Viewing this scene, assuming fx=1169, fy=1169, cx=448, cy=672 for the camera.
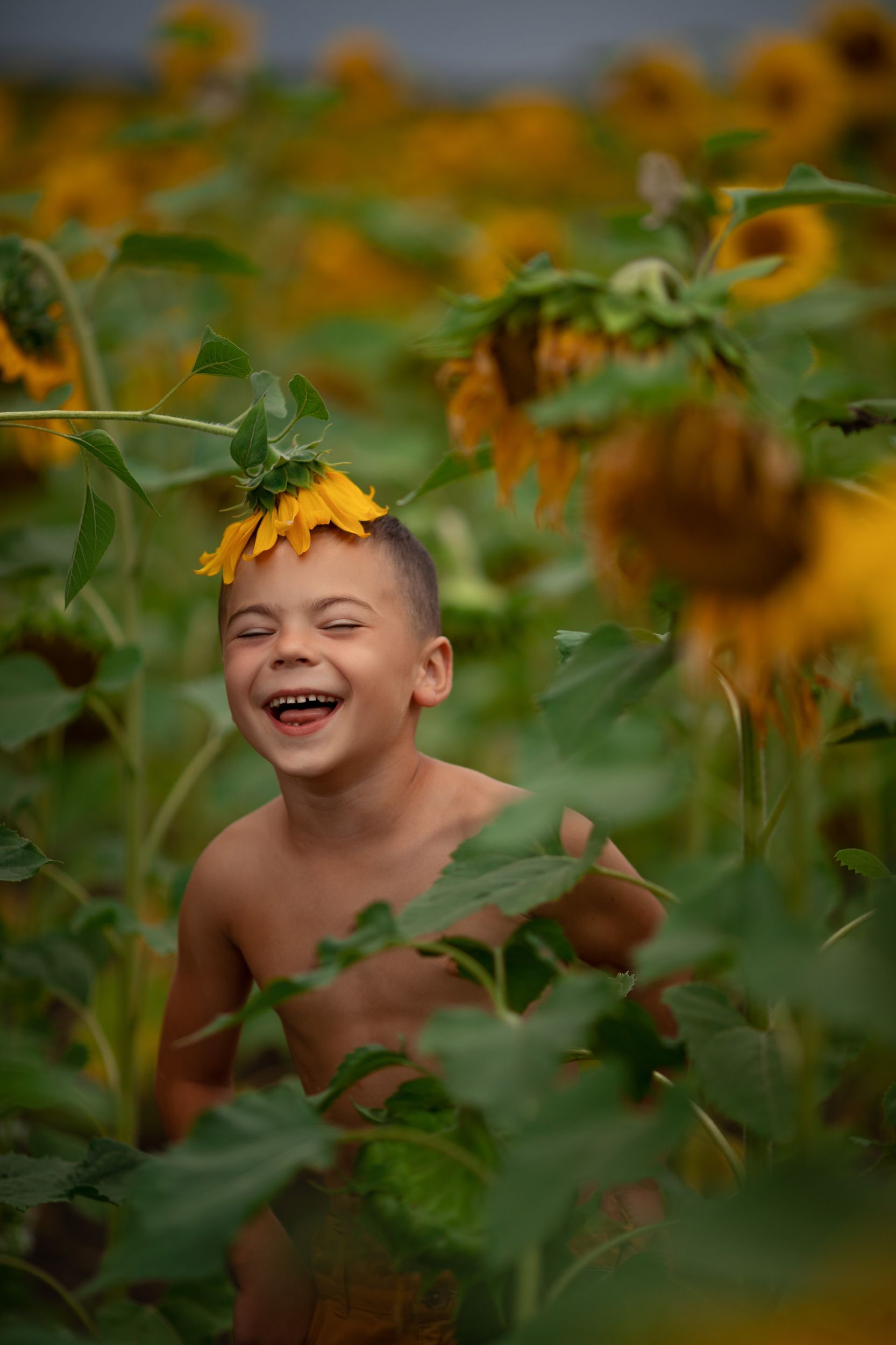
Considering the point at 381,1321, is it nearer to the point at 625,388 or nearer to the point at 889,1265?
the point at 889,1265

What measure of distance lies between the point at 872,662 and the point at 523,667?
0.79m

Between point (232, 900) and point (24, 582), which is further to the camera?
point (24, 582)

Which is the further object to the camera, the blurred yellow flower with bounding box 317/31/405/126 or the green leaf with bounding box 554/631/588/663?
the blurred yellow flower with bounding box 317/31/405/126

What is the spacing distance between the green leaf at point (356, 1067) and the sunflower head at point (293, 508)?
0.23m

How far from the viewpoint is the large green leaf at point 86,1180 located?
49cm

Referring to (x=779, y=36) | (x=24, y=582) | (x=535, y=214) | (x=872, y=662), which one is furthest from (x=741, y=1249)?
(x=779, y=36)

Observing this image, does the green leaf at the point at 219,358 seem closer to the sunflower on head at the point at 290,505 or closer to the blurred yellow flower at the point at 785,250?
the sunflower on head at the point at 290,505

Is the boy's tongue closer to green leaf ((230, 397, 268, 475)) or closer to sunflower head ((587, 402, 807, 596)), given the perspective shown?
green leaf ((230, 397, 268, 475))

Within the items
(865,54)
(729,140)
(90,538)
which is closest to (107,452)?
(90,538)

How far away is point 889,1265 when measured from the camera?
0.32 meters

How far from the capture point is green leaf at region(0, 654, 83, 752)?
0.69 metres

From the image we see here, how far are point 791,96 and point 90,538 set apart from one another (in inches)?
66.7

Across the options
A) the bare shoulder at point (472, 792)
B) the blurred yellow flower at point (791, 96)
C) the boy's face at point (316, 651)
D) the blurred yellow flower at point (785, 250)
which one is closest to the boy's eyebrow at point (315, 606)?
the boy's face at point (316, 651)

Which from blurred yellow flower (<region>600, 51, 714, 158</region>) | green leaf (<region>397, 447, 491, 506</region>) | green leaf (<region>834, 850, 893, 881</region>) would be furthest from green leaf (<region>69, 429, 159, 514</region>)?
blurred yellow flower (<region>600, 51, 714, 158</region>)
